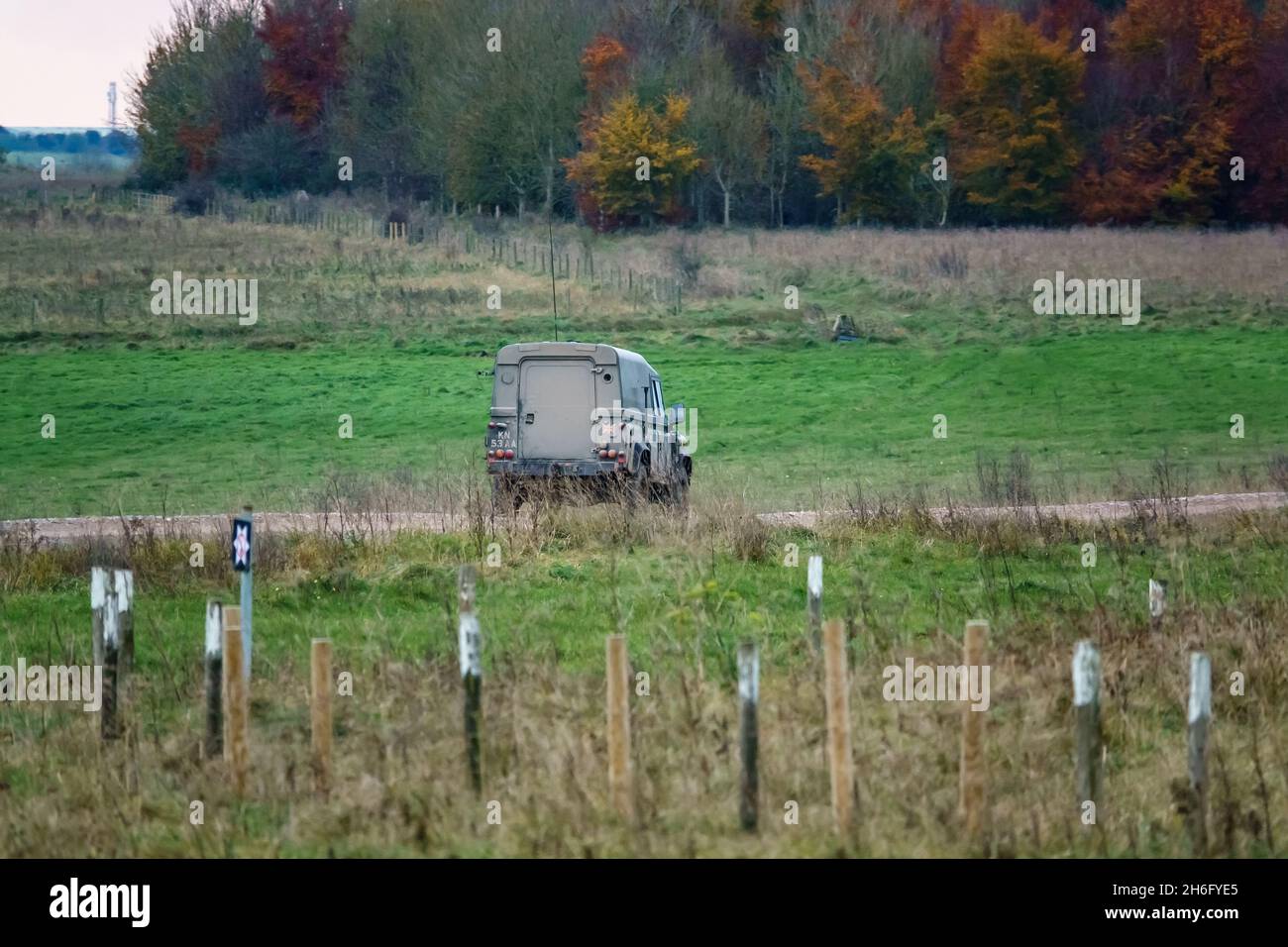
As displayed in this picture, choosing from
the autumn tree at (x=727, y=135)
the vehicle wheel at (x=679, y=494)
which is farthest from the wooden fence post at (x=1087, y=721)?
the autumn tree at (x=727, y=135)

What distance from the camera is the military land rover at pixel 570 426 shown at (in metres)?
22.0

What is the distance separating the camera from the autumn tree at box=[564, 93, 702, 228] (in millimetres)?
62562

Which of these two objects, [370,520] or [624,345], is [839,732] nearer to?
[370,520]

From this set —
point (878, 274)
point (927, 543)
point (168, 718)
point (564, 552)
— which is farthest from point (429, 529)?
point (878, 274)

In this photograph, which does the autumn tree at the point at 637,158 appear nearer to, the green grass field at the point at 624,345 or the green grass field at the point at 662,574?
the green grass field at the point at 624,345

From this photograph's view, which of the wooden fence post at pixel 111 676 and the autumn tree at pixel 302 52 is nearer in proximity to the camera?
the wooden fence post at pixel 111 676

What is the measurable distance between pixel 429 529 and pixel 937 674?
8.67m

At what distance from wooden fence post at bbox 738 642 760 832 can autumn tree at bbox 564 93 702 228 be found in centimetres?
5343

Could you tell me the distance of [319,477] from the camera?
28500 millimetres

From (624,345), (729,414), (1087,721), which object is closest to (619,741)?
(1087,721)

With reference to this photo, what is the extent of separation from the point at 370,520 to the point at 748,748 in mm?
10967

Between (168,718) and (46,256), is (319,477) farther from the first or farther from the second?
(46,256)

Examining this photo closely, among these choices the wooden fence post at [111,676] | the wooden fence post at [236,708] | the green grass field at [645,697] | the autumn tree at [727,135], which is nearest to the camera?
the green grass field at [645,697]

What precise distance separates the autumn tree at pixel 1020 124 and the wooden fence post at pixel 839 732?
55.6 metres
